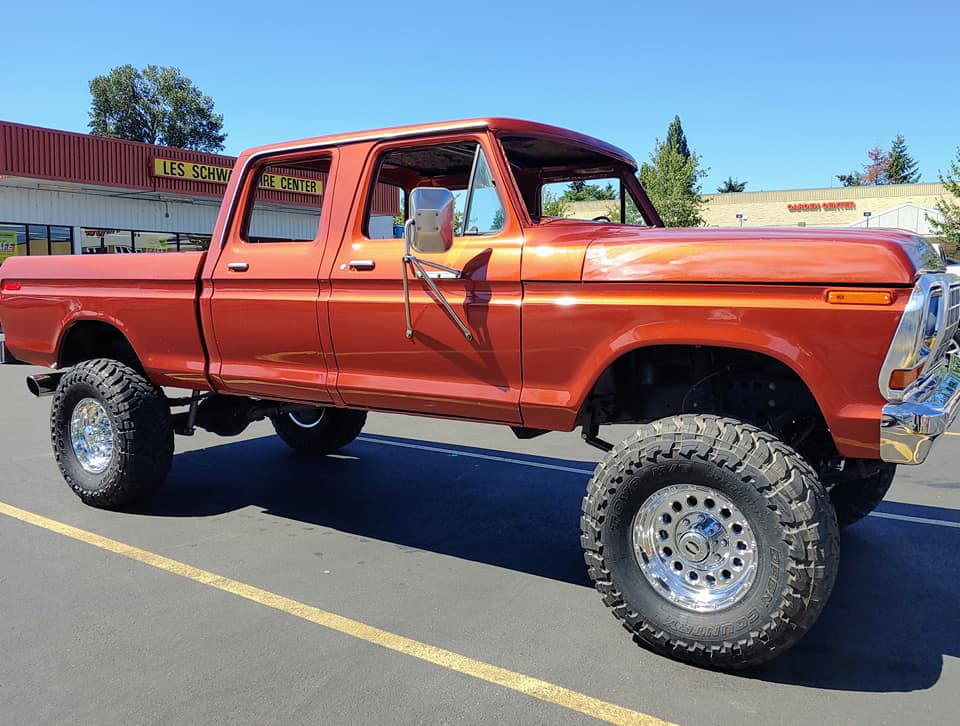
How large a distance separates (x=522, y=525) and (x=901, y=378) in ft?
8.60

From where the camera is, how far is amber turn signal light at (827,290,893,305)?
2.92 m

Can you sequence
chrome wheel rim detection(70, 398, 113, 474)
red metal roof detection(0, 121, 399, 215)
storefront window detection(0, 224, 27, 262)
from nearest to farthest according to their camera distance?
chrome wheel rim detection(70, 398, 113, 474), red metal roof detection(0, 121, 399, 215), storefront window detection(0, 224, 27, 262)

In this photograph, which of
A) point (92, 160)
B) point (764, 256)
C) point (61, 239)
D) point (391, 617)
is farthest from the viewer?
point (61, 239)

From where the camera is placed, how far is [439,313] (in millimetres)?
3881

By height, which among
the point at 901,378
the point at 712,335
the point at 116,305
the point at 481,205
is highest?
the point at 481,205

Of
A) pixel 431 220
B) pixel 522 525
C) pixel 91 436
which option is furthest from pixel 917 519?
pixel 91 436

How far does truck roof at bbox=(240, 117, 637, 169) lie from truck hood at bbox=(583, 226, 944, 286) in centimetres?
86

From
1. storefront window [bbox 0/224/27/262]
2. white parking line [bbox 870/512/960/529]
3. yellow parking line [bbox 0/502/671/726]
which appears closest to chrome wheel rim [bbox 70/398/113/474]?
yellow parking line [bbox 0/502/671/726]

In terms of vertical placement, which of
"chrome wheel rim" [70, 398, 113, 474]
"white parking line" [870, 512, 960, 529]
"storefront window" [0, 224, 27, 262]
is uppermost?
"storefront window" [0, 224, 27, 262]

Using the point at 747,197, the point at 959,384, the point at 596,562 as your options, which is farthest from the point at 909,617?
the point at 747,197

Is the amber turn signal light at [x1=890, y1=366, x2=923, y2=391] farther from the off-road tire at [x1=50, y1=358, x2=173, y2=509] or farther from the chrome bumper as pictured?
the off-road tire at [x1=50, y1=358, x2=173, y2=509]

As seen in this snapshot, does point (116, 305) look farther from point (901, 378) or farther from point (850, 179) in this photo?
point (850, 179)

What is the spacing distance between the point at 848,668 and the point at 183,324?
4.00 metres

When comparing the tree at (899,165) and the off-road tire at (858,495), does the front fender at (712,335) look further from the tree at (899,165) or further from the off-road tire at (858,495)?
the tree at (899,165)
